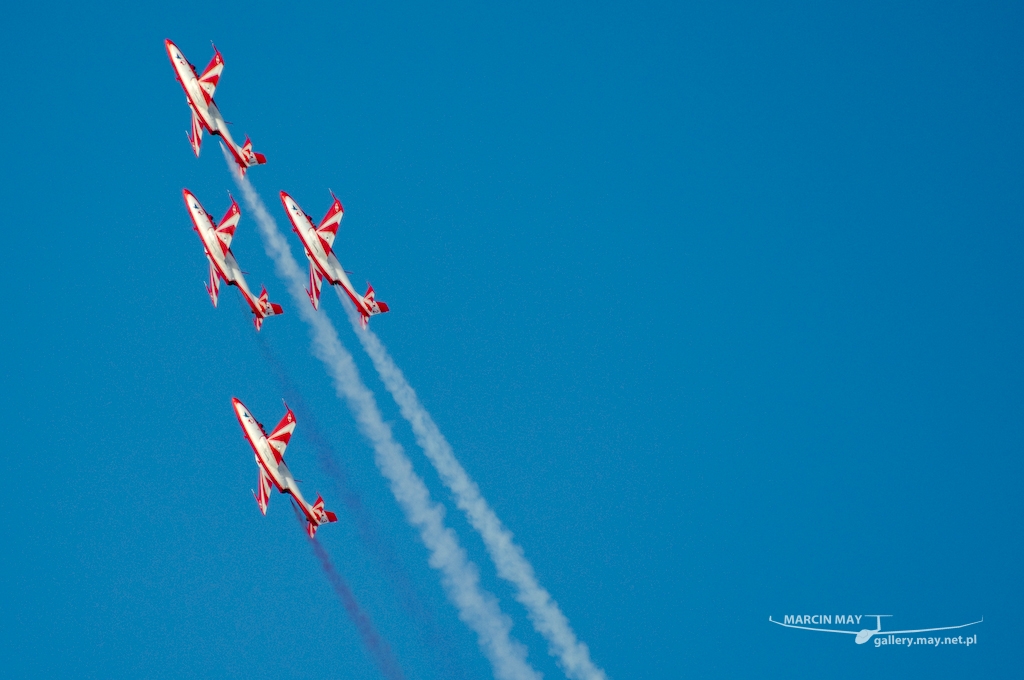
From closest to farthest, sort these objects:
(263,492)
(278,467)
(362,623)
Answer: (278,467) < (263,492) < (362,623)

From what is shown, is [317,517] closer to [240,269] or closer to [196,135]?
[240,269]

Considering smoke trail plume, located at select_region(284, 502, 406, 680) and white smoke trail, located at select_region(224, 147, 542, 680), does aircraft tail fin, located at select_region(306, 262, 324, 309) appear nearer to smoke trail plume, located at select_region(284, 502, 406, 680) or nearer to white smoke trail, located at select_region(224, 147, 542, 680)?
white smoke trail, located at select_region(224, 147, 542, 680)

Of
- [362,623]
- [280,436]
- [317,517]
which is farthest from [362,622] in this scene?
[280,436]

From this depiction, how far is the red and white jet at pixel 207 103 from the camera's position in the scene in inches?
1973

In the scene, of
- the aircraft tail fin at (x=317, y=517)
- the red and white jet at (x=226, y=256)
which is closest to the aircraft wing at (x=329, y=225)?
the red and white jet at (x=226, y=256)

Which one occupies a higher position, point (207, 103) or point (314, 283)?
point (207, 103)

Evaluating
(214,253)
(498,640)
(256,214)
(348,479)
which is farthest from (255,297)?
(498,640)

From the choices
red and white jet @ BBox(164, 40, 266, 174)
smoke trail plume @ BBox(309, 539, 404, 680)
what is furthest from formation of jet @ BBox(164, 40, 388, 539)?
smoke trail plume @ BBox(309, 539, 404, 680)

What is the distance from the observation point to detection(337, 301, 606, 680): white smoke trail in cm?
5428

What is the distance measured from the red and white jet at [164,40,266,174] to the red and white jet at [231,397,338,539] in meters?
10.3

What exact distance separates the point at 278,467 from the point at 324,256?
28.3 ft

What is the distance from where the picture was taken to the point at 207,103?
50.5 m

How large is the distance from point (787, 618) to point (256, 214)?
45.7 metres

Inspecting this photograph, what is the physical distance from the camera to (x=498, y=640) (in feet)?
173
